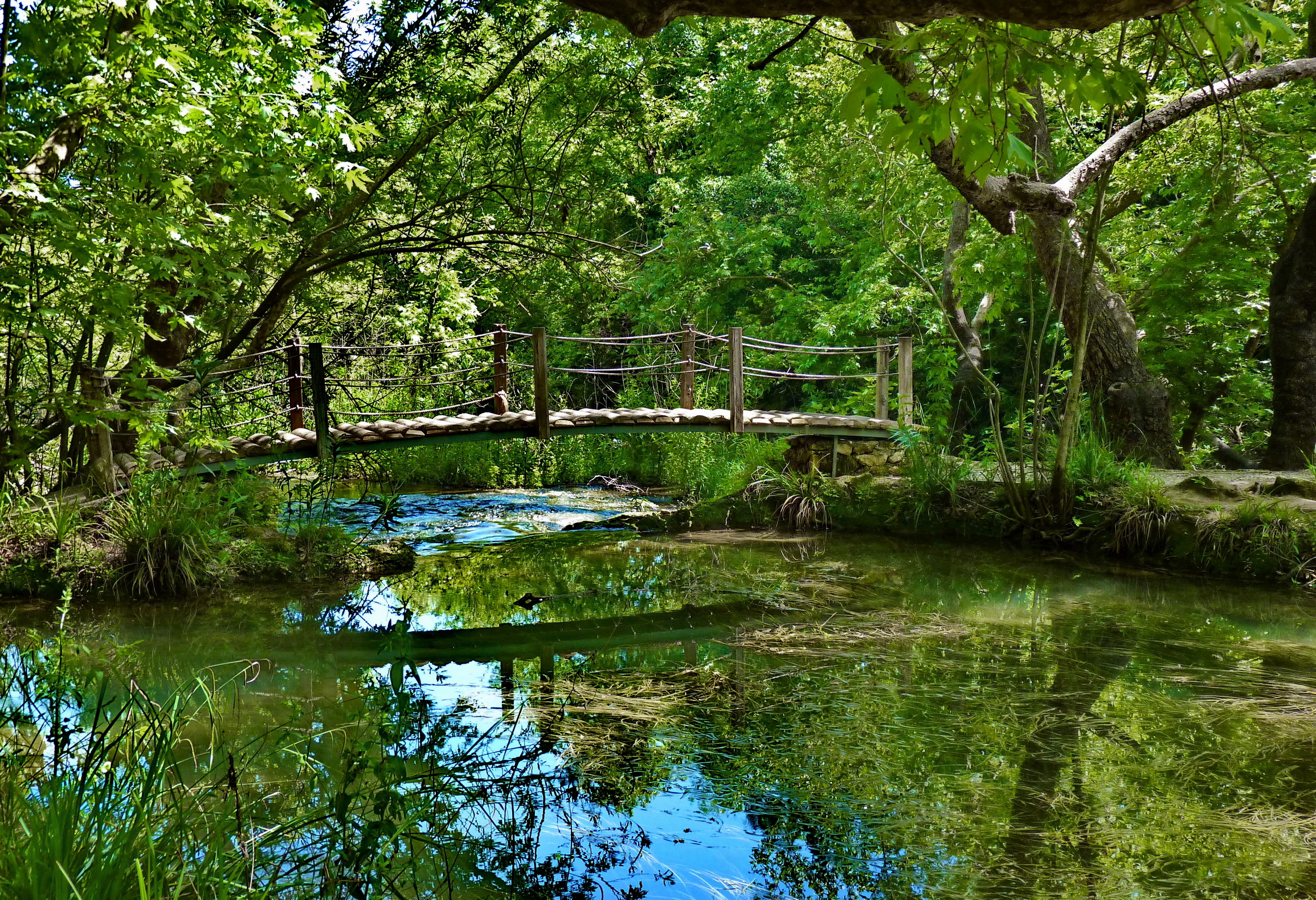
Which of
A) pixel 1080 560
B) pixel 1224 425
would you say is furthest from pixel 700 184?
pixel 1080 560

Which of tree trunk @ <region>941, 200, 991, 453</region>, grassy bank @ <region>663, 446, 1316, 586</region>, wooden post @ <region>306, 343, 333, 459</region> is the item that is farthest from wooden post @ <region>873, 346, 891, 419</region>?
wooden post @ <region>306, 343, 333, 459</region>

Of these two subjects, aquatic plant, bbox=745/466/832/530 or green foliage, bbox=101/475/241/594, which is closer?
green foliage, bbox=101/475/241/594

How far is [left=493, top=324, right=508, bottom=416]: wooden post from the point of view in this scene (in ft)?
26.8

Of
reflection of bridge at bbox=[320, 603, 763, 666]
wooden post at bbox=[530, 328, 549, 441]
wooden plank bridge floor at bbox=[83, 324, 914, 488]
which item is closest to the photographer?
reflection of bridge at bbox=[320, 603, 763, 666]

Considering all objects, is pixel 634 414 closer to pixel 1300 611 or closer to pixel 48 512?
pixel 48 512

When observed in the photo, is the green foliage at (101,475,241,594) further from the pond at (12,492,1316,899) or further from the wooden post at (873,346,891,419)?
the wooden post at (873,346,891,419)

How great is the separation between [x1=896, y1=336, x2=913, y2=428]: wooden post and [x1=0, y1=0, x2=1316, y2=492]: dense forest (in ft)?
1.27

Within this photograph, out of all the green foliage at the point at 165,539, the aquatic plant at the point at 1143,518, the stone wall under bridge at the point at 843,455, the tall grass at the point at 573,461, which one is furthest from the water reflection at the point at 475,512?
the aquatic plant at the point at 1143,518

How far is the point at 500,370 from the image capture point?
8.30 meters

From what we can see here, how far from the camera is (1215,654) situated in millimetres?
4309

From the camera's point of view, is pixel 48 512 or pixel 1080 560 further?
pixel 1080 560

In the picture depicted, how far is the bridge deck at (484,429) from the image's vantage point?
23.1 feet

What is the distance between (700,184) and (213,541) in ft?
31.4

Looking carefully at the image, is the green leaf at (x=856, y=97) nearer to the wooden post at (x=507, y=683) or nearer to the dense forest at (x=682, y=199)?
the dense forest at (x=682, y=199)
